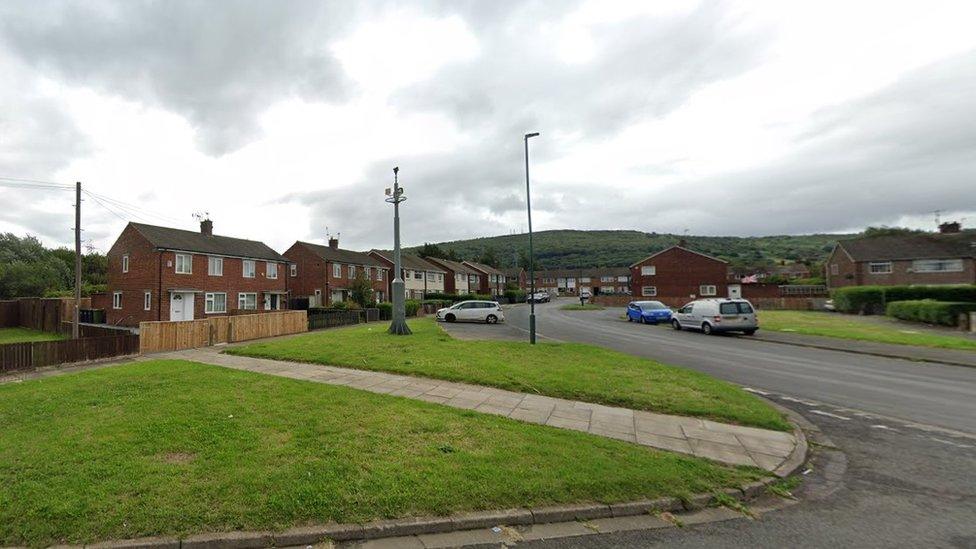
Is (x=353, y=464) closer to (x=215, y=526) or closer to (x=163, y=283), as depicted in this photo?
(x=215, y=526)

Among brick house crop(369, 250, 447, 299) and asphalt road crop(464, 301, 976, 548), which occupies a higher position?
brick house crop(369, 250, 447, 299)

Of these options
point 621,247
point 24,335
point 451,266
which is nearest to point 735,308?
point 24,335

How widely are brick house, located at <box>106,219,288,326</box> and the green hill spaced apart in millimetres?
85758

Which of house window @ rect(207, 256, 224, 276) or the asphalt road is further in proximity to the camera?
house window @ rect(207, 256, 224, 276)

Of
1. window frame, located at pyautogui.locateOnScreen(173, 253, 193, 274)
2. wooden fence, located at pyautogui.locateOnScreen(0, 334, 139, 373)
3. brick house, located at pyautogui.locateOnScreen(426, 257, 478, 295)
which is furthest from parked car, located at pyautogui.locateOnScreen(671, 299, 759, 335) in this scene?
brick house, located at pyautogui.locateOnScreen(426, 257, 478, 295)

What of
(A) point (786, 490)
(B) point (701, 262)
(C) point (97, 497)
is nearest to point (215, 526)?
(C) point (97, 497)

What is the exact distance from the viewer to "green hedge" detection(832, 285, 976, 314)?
32656 mm

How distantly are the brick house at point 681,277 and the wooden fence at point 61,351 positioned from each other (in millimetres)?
52903

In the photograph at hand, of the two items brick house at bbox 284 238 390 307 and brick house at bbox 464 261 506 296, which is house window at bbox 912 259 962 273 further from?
brick house at bbox 284 238 390 307

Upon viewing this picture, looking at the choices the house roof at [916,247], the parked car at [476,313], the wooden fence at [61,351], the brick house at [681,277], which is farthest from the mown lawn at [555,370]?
the house roof at [916,247]

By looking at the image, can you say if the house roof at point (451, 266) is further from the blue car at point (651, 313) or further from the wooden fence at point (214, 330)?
the wooden fence at point (214, 330)

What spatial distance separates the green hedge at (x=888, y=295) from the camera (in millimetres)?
32656

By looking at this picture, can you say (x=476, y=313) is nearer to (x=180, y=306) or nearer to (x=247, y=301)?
(x=247, y=301)

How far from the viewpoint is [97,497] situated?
412 cm
